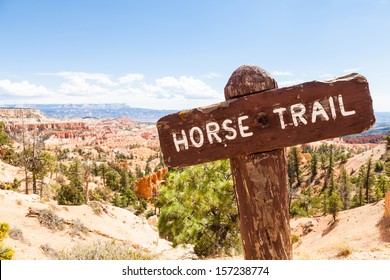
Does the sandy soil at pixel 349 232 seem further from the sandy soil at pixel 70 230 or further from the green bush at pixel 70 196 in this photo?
the green bush at pixel 70 196

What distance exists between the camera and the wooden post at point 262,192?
5.94ft

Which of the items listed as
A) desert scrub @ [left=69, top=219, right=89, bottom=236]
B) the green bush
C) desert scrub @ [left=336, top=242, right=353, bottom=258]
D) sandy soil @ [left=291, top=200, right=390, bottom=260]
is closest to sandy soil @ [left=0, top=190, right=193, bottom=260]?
desert scrub @ [left=69, top=219, right=89, bottom=236]

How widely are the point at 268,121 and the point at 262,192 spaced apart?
453 mm

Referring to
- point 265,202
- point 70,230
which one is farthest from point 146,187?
point 265,202

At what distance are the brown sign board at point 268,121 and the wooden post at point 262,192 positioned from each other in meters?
0.07

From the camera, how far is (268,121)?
1.79 meters

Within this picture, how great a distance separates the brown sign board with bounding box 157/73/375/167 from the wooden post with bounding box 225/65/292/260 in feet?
0.23

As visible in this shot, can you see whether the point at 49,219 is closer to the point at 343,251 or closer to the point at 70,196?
the point at 70,196

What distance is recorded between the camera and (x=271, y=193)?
5.95ft

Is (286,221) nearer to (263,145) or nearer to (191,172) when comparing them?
(263,145)

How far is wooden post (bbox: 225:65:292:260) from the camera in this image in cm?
181

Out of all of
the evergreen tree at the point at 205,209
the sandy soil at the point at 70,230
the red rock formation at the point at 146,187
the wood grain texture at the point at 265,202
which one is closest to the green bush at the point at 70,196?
the sandy soil at the point at 70,230

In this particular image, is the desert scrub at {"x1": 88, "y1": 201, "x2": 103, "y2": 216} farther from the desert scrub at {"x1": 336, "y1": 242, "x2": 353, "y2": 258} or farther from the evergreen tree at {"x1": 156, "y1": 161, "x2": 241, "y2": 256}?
the desert scrub at {"x1": 336, "y1": 242, "x2": 353, "y2": 258}

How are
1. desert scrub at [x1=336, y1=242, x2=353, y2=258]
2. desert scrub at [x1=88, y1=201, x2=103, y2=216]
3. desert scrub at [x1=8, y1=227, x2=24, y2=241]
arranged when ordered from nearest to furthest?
desert scrub at [x1=336, y1=242, x2=353, y2=258] < desert scrub at [x1=8, y1=227, x2=24, y2=241] < desert scrub at [x1=88, y1=201, x2=103, y2=216]
